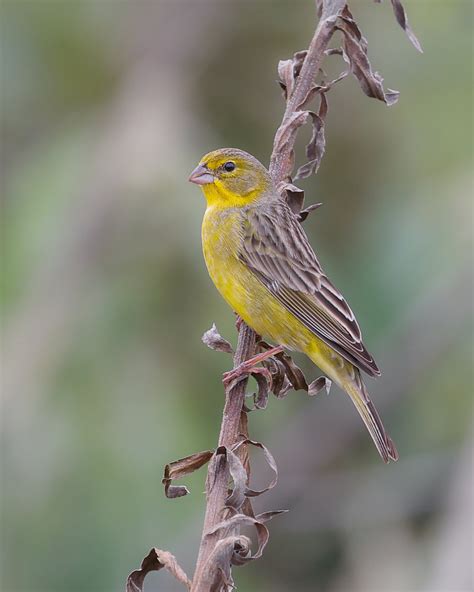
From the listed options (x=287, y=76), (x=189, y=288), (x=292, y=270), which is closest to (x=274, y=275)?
(x=292, y=270)

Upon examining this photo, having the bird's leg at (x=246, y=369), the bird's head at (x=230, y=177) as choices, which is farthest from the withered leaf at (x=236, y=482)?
the bird's head at (x=230, y=177)

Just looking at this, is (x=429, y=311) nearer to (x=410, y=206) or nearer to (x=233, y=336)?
(x=410, y=206)

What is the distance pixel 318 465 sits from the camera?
8.04 metres

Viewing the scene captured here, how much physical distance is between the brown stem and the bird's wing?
1.86ft

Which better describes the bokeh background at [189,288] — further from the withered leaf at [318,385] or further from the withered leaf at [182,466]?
the withered leaf at [182,466]

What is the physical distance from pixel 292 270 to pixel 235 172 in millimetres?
577

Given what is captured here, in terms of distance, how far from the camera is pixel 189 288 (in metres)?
7.28

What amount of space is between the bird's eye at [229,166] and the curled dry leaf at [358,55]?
4.80 ft

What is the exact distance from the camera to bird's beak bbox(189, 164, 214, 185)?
5.06 m

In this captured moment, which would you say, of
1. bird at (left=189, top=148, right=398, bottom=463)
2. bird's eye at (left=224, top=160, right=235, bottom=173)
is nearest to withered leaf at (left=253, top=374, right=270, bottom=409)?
bird at (left=189, top=148, right=398, bottom=463)

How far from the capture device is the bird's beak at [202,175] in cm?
506

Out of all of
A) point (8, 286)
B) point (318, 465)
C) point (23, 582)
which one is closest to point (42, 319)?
point (8, 286)

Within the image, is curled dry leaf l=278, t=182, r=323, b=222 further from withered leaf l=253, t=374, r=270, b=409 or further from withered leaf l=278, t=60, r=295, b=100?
withered leaf l=253, t=374, r=270, b=409

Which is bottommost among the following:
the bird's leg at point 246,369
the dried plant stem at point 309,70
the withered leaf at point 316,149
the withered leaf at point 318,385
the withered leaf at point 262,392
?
the withered leaf at point 318,385
